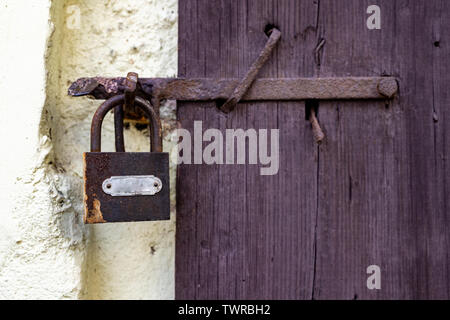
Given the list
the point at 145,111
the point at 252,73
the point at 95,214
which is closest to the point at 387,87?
the point at 252,73

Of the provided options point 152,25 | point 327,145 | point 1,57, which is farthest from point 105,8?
point 327,145

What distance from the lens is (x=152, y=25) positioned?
0.66 m

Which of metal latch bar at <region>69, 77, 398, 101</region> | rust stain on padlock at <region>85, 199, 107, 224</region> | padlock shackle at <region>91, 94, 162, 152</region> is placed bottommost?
rust stain on padlock at <region>85, 199, 107, 224</region>

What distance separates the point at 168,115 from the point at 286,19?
0.95ft

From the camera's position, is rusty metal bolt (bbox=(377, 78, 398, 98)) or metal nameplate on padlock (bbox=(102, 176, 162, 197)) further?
rusty metal bolt (bbox=(377, 78, 398, 98))

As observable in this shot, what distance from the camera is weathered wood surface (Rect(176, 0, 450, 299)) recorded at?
651 millimetres

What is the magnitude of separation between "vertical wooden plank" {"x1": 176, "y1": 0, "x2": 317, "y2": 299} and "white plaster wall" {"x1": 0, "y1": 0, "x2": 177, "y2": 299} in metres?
0.07

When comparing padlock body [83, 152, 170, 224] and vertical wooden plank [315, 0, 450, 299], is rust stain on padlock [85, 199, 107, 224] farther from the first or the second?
vertical wooden plank [315, 0, 450, 299]

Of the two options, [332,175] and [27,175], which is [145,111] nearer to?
[27,175]

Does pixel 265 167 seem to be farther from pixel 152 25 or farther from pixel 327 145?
pixel 152 25

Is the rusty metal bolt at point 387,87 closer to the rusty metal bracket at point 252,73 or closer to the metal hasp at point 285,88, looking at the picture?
the metal hasp at point 285,88

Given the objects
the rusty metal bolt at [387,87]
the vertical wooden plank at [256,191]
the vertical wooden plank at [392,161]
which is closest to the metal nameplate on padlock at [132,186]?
the vertical wooden plank at [256,191]

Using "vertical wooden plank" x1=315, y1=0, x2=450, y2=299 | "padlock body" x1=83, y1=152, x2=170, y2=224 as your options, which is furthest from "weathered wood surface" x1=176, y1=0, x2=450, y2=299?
"padlock body" x1=83, y1=152, x2=170, y2=224

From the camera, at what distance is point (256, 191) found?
2.15 feet
